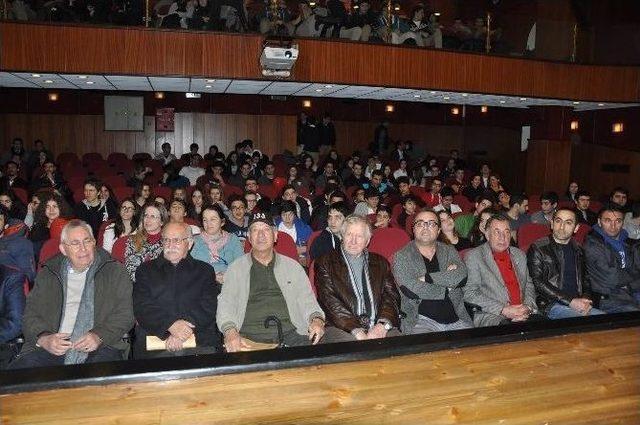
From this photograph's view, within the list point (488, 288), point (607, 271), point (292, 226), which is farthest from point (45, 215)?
point (607, 271)

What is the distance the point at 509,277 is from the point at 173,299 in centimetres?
221

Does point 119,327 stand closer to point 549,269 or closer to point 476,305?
point 476,305

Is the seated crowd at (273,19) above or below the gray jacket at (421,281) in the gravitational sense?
above

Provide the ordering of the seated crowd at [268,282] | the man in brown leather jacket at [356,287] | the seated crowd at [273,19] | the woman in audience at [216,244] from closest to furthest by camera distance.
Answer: the seated crowd at [268,282], the man in brown leather jacket at [356,287], the woman in audience at [216,244], the seated crowd at [273,19]

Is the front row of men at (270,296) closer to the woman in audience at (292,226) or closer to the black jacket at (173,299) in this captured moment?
the black jacket at (173,299)

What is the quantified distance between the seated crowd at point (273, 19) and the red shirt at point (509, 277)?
5.78 metres

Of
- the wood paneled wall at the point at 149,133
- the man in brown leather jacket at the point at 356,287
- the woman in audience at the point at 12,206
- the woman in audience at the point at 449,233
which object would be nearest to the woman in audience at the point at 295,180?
the woman in audience at the point at 12,206

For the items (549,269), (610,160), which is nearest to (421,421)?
(549,269)

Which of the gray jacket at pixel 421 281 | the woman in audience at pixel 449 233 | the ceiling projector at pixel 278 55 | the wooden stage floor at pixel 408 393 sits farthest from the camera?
the ceiling projector at pixel 278 55

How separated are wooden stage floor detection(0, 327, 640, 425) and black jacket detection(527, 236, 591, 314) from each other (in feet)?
4.76

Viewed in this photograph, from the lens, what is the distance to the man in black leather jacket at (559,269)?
379cm

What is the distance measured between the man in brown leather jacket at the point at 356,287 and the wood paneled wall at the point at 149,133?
34.7 ft

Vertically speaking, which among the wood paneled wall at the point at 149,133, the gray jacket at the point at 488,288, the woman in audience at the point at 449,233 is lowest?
the gray jacket at the point at 488,288

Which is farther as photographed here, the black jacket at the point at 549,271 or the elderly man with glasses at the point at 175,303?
the black jacket at the point at 549,271
